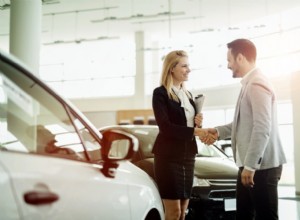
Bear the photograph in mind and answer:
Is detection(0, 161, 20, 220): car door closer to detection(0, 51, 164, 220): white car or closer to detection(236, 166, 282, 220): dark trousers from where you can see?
detection(0, 51, 164, 220): white car

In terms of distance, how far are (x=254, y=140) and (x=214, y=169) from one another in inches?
88.3

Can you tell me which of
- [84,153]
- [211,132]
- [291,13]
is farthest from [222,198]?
[291,13]

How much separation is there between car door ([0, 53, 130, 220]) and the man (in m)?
0.94

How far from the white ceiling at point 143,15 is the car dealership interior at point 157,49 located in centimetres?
3

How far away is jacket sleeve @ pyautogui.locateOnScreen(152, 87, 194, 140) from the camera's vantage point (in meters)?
2.88

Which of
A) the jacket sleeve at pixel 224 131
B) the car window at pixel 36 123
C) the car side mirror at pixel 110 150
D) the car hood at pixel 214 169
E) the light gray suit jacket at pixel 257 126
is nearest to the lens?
the car window at pixel 36 123

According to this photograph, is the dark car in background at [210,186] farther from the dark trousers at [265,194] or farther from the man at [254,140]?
the dark trousers at [265,194]

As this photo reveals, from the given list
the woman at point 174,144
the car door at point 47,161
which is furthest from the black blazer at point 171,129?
the car door at point 47,161

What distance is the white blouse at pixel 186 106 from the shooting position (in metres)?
3.05

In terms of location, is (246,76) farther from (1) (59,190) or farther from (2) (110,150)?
(1) (59,190)

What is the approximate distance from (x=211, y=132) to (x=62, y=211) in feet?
6.35

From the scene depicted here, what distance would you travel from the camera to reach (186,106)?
306cm

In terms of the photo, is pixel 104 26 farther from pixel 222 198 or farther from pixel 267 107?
pixel 267 107

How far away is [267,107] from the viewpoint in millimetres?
2525
